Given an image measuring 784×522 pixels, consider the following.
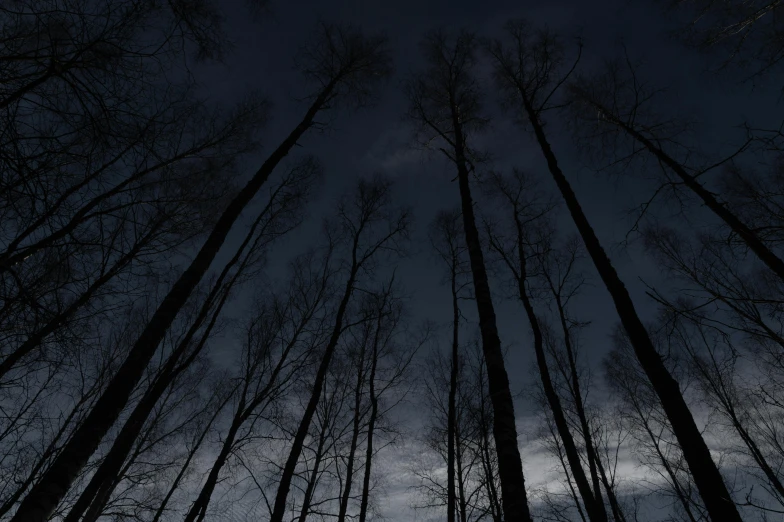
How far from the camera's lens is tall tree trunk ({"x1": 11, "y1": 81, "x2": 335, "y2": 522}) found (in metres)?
2.64

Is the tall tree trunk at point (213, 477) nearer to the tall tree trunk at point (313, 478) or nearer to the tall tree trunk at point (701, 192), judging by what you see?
the tall tree trunk at point (313, 478)

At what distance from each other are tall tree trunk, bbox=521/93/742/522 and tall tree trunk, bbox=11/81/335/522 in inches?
205

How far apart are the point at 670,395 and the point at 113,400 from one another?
18.4ft

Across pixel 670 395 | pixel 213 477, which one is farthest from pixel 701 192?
pixel 213 477

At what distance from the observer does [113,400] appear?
11.3ft

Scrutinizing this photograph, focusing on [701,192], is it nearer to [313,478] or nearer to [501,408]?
[501,408]

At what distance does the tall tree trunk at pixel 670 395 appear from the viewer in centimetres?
287

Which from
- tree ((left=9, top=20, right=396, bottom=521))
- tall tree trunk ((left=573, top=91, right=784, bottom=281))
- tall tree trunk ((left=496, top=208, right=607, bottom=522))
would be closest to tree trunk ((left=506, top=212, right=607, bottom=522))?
tall tree trunk ((left=496, top=208, right=607, bottom=522))

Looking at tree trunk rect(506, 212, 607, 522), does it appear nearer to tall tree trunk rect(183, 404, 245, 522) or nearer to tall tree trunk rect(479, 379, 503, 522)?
tall tree trunk rect(479, 379, 503, 522)

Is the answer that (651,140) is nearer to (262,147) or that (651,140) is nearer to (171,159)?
(262,147)

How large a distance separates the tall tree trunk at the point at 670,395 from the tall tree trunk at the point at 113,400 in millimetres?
5210

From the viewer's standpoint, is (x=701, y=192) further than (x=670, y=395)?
Yes

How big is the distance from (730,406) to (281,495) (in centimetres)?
1496

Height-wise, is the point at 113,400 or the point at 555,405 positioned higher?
the point at 555,405
